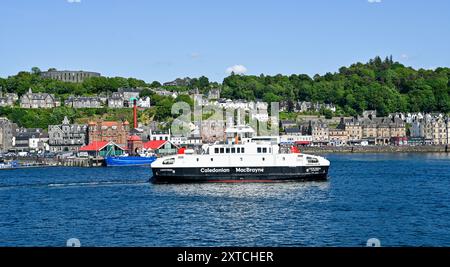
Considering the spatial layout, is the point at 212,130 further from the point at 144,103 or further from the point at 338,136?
the point at 144,103

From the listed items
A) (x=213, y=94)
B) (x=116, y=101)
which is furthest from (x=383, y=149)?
(x=116, y=101)

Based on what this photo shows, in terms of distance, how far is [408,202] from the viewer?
31.7 m

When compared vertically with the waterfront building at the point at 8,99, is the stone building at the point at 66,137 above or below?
below

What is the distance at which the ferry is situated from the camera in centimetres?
4091

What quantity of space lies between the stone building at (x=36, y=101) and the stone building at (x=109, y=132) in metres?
39.3

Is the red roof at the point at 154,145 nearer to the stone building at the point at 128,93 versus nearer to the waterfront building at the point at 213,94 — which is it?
the stone building at the point at 128,93

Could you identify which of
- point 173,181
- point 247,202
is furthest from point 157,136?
point 247,202

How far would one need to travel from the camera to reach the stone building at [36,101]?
433 feet

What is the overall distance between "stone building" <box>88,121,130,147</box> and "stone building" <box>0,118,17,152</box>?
14.1 metres

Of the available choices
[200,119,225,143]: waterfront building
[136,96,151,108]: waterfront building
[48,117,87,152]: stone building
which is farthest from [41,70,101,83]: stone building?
[200,119,225,143]: waterfront building

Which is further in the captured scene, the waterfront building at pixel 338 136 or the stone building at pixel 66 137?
the waterfront building at pixel 338 136

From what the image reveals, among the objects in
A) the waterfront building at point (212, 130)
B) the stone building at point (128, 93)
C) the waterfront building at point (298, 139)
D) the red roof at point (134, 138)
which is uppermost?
the stone building at point (128, 93)

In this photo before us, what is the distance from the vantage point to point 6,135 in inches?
3986

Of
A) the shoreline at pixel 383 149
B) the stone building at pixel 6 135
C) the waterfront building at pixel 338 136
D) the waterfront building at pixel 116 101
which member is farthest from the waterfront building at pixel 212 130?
the waterfront building at pixel 116 101
